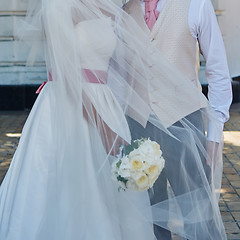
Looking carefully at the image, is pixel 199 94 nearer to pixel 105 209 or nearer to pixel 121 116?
pixel 121 116

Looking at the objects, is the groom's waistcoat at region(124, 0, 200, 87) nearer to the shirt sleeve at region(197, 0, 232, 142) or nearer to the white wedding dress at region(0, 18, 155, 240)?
the shirt sleeve at region(197, 0, 232, 142)

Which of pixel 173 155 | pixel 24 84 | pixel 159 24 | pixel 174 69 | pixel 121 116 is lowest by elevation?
pixel 24 84

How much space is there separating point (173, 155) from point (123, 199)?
360 mm

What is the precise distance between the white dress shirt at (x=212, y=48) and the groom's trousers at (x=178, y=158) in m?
0.13

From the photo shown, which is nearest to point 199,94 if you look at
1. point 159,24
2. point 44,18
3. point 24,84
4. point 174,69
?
point 174,69

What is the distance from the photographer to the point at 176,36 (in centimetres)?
293

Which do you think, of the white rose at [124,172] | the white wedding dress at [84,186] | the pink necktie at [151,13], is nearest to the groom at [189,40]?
the pink necktie at [151,13]

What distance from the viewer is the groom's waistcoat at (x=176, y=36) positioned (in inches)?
115

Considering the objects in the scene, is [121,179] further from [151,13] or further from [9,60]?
[9,60]

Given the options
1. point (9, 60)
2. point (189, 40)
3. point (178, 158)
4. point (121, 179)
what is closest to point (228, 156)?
point (178, 158)

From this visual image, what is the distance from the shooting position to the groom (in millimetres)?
2922

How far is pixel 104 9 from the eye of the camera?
9.78 feet

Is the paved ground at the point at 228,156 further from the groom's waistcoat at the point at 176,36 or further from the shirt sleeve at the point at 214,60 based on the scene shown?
the groom's waistcoat at the point at 176,36

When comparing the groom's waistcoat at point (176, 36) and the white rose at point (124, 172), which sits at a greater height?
the groom's waistcoat at point (176, 36)
